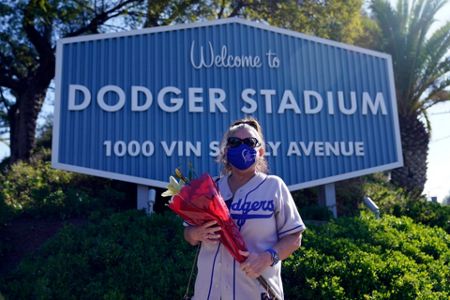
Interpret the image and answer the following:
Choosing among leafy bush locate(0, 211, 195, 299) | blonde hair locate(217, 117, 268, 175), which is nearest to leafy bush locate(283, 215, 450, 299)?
leafy bush locate(0, 211, 195, 299)

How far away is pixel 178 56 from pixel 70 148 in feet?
8.34

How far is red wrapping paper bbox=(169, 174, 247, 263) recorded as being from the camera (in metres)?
2.34

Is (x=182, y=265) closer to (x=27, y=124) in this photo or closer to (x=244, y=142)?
(x=244, y=142)

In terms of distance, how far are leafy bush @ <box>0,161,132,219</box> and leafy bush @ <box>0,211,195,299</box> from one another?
53.9 inches

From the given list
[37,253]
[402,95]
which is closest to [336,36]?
[402,95]

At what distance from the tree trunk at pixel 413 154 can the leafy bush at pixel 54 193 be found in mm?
8089

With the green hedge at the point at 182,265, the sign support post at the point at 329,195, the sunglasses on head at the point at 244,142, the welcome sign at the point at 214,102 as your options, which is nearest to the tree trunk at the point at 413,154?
the welcome sign at the point at 214,102

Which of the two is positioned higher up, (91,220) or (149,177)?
(149,177)

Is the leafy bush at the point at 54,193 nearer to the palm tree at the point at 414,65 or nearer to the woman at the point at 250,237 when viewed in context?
the woman at the point at 250,237

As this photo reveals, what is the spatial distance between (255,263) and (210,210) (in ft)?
1.04

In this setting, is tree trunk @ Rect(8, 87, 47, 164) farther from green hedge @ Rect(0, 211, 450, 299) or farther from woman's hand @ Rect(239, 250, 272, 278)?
woman's hand @ Rect(239, 250, 272, 278)

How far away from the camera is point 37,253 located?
6266 mm

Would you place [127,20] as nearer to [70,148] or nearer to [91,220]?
[70,148]

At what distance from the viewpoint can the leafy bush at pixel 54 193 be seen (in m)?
8.11
